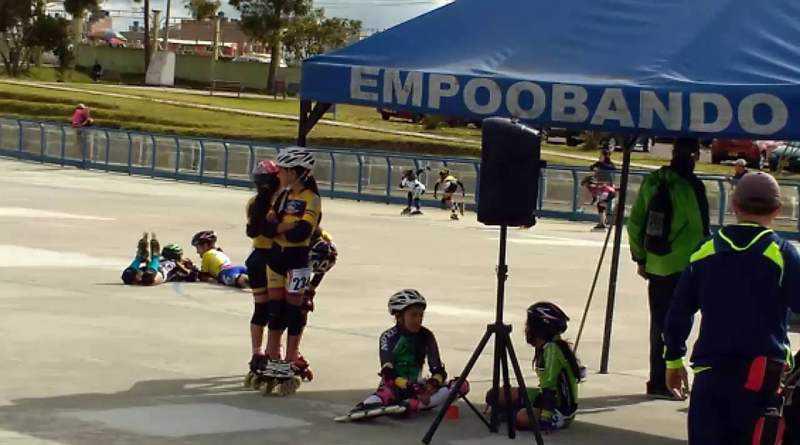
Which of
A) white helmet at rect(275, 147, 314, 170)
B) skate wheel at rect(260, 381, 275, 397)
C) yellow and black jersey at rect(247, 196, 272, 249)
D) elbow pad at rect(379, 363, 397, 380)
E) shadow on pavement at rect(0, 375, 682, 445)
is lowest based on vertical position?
shadow on pavement at rect(0, 375, 682, 445)

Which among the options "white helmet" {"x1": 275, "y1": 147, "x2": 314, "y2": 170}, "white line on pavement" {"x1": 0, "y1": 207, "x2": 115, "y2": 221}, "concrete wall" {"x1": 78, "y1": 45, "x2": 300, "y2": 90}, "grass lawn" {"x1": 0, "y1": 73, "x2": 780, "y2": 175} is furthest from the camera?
"concrete wall" {"x1": 78, "y1": 45, "x2": 300, "y2": 90}

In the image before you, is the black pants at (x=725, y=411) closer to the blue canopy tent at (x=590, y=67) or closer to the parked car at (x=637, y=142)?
the blue canopy tent at (x=590, y=67)

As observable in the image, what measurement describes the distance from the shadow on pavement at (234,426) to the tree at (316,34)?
92.8 meters

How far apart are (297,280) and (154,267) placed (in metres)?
7.16

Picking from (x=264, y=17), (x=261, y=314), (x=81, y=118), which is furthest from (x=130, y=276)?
(x=264, y=17)

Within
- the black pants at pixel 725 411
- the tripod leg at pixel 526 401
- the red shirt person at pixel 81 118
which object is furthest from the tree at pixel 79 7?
the black pants at pixel 725 411

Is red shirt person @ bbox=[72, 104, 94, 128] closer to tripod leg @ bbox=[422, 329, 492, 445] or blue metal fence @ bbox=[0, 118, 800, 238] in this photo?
blue metal fence @ bbox=[0, 118, 800, 238]

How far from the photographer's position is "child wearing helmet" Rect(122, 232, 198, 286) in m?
18.2

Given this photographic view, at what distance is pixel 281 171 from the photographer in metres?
11.4

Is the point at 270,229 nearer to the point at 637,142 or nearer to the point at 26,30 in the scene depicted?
the point at 637,142

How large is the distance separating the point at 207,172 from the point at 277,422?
30.6m

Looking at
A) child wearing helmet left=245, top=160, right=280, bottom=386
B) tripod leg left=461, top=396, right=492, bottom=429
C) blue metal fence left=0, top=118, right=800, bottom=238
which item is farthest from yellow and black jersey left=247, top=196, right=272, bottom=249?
blue metal fence left=0, top=118, right=800, bottom=238

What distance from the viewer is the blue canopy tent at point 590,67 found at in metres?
10.0

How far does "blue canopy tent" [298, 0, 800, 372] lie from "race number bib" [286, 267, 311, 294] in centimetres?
A: 109
